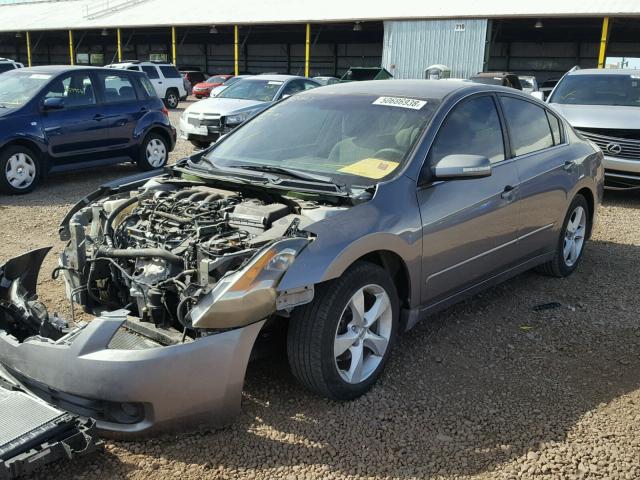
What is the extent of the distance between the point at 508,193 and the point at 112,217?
261cm

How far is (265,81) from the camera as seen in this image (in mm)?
14539

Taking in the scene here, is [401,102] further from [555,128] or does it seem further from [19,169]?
[19,169]

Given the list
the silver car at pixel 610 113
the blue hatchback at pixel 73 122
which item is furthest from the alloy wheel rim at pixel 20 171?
the silver car at pixel 610 113

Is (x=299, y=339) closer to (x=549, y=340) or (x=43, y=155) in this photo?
(x=549, y=340)

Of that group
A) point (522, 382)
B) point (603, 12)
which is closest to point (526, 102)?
point (522, 382)

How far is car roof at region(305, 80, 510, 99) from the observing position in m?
4.41

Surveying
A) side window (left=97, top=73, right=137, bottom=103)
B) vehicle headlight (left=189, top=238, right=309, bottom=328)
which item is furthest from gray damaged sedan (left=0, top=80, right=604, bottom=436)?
side window (left=97, top=73, right=137, bottom=103)

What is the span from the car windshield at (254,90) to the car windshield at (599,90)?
240 inches

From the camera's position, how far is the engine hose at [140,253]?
3.27 metres

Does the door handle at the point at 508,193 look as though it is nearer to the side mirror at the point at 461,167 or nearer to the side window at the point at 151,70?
the side mirror at the point at 461,167

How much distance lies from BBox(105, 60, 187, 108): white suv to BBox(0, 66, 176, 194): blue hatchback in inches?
626

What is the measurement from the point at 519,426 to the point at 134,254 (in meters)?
2.19

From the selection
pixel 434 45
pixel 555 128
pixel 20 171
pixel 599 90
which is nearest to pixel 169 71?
pixel 434 45

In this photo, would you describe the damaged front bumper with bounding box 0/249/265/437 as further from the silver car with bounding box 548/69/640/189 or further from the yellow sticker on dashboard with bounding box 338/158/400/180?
the silver car with bounding box 548/69/640/189
